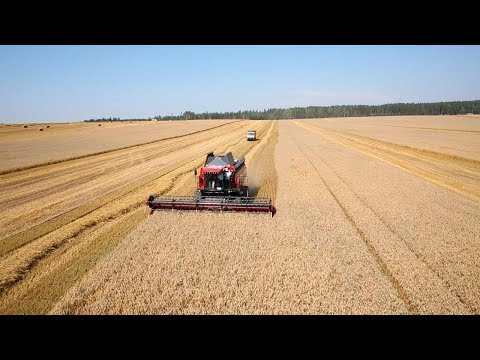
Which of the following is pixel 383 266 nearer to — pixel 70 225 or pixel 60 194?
pixel 70 225

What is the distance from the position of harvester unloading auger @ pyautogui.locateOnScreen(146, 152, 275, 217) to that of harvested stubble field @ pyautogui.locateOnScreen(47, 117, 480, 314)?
1.24ft

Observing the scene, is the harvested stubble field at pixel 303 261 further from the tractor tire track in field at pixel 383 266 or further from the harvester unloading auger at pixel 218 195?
the harvester unloading auger at pixel 218 195

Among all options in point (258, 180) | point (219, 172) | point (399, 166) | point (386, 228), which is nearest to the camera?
point (386, 228)

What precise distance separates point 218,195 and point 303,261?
6.04 m

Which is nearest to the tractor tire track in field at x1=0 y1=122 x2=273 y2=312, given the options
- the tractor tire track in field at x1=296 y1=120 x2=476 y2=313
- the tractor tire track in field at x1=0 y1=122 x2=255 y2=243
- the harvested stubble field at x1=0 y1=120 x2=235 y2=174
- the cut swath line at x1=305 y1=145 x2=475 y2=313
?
the tractor tire track in field at x1=0 y1=122 x2=255 y2=243

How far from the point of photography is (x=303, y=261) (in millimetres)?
9078

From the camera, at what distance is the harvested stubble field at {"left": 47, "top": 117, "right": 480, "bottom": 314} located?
7098 mm

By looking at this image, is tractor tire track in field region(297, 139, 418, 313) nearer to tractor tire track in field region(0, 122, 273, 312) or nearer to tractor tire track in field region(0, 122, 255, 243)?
tractor tire track in field region(0, 122, 273, 312)

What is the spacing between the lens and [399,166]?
80.0 ft

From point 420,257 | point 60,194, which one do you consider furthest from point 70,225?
point 420,257

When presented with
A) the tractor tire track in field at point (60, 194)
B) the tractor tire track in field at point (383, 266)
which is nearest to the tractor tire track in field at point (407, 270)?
the tractor tire track in field at point (383, 266)
